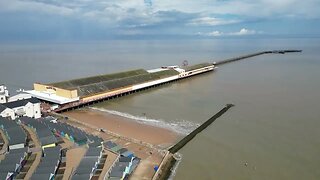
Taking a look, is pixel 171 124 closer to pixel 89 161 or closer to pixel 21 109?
pixel 89 161

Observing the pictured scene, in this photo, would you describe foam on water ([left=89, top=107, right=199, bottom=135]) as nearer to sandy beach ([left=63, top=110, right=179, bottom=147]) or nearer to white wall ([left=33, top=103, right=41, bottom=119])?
A: sandy beach ([left=63, top=110, right=179, bottom=147])

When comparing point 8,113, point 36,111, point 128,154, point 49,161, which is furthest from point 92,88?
point 49,161

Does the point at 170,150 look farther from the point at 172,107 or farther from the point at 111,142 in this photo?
the point at 172,107

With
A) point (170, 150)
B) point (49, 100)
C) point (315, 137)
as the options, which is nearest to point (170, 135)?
point (170, 150)

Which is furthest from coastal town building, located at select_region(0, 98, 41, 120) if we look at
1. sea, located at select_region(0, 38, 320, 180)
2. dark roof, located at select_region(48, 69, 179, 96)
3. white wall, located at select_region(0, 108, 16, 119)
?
sea, located at select_region(0, 38, 320, 180)

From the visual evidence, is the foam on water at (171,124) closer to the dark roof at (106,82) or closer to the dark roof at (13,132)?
the dark roof at (106,82)
